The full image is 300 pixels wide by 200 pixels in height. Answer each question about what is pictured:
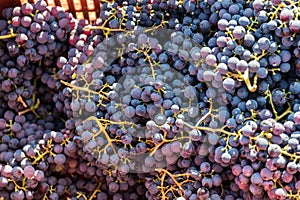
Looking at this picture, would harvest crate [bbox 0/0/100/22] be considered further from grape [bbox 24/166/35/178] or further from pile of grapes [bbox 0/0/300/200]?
grape [bbox 24/166/35/178]

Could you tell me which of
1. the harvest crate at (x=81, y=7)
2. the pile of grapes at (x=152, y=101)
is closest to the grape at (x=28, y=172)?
the pile of grapes at (x=152, y=101)

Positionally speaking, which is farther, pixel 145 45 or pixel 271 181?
pixel 145 45

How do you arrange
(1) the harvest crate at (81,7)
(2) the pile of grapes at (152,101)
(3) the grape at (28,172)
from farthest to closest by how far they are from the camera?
(1) the harvest crate at (81,7) < (3) the grape at (28,172) < (2) the pile of grapes at (152,101)

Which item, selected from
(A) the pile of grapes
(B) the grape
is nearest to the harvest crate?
(A) the pile of grapes

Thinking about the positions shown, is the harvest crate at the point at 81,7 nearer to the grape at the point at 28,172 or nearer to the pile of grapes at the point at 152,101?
the pile of grapes at the point at 152,101

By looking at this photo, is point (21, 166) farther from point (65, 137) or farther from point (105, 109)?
point (105, 109)

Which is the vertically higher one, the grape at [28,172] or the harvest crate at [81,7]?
the harvest crate at [81,7]

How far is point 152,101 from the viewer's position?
1.21 meters

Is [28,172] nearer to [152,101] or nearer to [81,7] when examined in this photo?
[152,101]

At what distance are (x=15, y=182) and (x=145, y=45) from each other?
43cm

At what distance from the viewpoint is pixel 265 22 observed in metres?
1.17

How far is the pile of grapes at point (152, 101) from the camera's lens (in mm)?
1143

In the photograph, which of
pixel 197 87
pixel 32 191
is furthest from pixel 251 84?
pixel 32 191

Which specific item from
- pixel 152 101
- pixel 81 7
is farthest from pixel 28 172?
pixel 81 7
